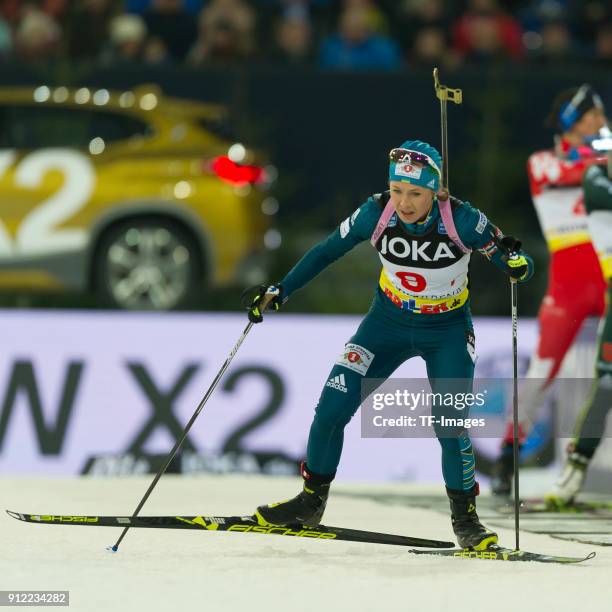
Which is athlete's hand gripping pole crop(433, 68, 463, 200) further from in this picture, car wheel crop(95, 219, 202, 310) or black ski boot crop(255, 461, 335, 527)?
car wheel crop(95, 219, 202, 310)

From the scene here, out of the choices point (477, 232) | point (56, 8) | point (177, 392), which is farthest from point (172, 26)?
point (477, 232)

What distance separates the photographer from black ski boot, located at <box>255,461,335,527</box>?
7.90m

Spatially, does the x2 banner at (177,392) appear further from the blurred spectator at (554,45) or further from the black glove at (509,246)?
the blurred spectator at (554,45)

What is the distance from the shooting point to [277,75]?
1517 cm

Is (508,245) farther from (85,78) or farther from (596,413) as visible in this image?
(85,78)

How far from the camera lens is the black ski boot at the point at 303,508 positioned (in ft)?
25.9

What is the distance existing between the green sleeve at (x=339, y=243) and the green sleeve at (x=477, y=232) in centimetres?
39

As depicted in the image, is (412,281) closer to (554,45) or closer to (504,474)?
(504,474)

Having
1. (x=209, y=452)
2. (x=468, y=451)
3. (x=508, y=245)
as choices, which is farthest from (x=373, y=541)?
(x=209, y=452)

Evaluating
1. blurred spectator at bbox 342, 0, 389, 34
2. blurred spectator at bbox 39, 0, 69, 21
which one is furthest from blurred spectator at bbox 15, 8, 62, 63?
blurred spectator at bbox 342, 0, 389, 34

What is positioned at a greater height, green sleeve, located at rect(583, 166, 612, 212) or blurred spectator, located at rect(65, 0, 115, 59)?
blurred spectator, located at rect(65, 0, 115, 59)

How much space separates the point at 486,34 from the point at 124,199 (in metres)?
4.24

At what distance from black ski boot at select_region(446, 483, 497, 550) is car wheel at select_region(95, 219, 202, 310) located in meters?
5.80

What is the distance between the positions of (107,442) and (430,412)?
433 cm
